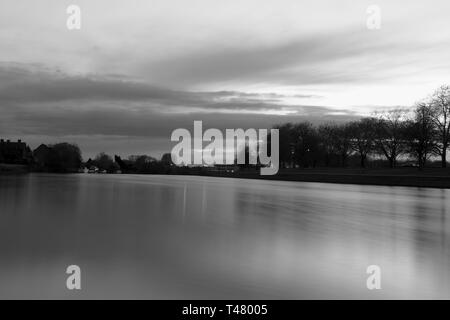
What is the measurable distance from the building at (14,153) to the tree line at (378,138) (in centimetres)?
9331

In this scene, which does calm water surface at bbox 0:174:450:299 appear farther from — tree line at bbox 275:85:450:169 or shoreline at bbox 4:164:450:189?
tree line at bbox 275:85:450:169

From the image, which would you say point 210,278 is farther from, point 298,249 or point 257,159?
point 257,159

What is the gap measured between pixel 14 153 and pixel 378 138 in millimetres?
124987

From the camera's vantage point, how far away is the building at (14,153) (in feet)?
476

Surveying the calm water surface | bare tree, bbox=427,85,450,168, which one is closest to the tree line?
bare tree, bbox=427,85,450,168

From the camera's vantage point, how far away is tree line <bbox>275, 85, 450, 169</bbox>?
60375mm

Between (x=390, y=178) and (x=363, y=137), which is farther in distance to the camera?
(x=363, y=137)

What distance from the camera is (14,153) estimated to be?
152 m

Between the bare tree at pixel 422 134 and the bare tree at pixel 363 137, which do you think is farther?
the bare tree at pixel 363 137

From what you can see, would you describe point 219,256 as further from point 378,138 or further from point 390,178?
point 378,138

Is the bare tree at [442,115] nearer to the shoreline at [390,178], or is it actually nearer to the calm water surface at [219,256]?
the shoreline at [390,178]

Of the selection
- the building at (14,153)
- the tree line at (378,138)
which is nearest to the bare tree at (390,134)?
the tree line at (378,138)

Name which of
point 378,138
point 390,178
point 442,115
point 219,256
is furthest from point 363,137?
point 219,256
